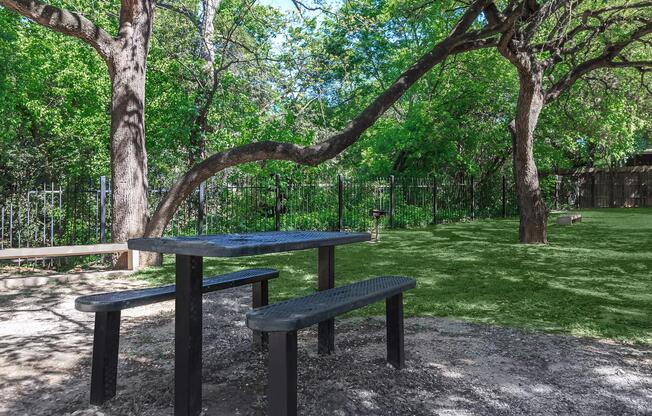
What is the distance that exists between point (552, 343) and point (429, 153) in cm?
1793

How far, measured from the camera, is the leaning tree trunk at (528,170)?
38.3ft

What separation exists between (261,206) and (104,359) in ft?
39.5

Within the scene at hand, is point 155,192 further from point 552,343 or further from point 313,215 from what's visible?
point 552,343

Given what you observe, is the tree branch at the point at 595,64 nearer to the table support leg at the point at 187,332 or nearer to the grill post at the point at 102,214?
the grill post at the point at 102,214

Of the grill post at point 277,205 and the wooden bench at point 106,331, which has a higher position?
the grill post at point 277,205

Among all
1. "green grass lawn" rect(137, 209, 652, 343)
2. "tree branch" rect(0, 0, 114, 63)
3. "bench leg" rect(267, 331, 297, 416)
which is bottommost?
"green grass lawn" rect(137, 209, 652, 343)

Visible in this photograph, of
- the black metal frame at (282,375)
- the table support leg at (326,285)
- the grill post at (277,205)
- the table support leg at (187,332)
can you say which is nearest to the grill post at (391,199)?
the grill post at (277,205)

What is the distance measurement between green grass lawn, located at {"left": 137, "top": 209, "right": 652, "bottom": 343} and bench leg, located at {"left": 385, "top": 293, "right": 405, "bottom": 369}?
174cm

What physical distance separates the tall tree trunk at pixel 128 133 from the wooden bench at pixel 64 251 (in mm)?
207

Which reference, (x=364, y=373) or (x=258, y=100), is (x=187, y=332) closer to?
(x=364, y=373)

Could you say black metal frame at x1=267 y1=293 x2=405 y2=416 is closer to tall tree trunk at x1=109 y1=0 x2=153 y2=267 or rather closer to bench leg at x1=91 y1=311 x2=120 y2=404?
bench leg at x1=91 y1=311 x2=120 y2=404

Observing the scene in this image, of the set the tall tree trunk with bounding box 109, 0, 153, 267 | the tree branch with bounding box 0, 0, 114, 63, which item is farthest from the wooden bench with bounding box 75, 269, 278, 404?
the tree branch with bounding box 0, 0, 114, 63

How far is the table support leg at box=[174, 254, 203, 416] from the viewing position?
2.78 metres

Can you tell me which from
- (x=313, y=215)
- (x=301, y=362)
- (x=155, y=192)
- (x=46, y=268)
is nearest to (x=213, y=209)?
(x=155, y=192)
